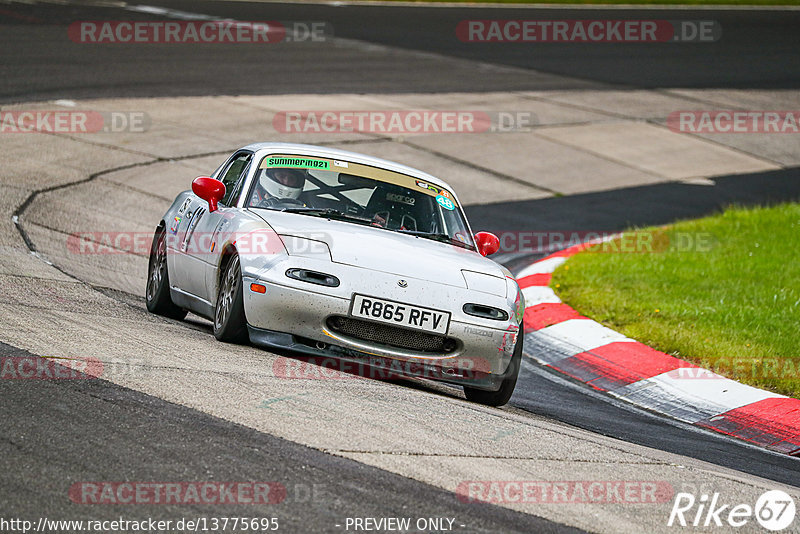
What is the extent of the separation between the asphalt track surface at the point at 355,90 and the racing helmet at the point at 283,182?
80.0 inches

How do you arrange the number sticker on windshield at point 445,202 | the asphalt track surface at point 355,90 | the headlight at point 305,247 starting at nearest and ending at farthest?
the asphalt track surface at point 355,90 < the headlight at point 305,247 < the number sticker on windshield at point 445,202

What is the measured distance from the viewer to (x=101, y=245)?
419 inches

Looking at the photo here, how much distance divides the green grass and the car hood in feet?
7.67

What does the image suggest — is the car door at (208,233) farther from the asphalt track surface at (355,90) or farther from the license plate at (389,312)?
the asphalt track surface at (355,90)

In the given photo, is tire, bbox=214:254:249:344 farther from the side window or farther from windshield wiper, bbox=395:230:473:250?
windshield wiper, bbox=395:230:473:250

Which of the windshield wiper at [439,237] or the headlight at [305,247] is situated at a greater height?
the headlight at [305,247]

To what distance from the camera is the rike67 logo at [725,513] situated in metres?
4.60

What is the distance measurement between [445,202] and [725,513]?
12.0 ft

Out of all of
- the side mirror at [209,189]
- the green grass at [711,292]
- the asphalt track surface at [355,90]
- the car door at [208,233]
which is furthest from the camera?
the green grass at [711,292]

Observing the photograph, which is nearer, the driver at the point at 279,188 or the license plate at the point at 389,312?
the license plate at the point at 389,312

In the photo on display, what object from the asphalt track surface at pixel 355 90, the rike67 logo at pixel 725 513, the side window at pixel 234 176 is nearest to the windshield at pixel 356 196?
the side window at pixel 234 176

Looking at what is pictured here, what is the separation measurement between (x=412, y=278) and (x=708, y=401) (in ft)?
8.29

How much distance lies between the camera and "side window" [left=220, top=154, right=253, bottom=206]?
7727 mm

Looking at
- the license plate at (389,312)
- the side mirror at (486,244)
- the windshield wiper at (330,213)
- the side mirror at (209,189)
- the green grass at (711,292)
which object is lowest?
the green grass at (711,292)
